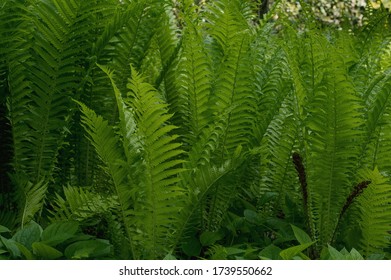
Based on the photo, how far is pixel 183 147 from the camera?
1855 millimetres

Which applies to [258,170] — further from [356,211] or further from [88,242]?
[88,242]

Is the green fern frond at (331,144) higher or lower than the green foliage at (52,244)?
higher

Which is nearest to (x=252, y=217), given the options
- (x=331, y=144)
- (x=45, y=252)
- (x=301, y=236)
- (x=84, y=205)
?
(x=301, y=236)

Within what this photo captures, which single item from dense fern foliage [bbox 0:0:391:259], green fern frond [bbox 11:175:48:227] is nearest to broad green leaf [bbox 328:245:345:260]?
dense fern foliage [bbox 0:0:391:259]

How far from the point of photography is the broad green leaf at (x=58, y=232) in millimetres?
1471

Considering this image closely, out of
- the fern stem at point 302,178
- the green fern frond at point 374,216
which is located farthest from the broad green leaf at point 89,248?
the green fern frond at point 374,216

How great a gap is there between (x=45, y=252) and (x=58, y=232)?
63 mm

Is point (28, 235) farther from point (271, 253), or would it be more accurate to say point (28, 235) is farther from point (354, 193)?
point (354, 193)

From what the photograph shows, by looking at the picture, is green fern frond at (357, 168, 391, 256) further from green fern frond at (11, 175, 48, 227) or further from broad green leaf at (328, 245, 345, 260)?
green fern frond at (11, 175, 48, 227)

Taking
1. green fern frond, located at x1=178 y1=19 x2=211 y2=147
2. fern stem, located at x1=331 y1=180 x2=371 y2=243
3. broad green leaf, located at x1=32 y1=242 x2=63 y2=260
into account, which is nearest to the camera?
broad green leaf, located at x1=32 y1=242 x2=63 y2=260

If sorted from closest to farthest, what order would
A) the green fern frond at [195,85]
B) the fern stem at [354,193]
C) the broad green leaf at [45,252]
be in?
1. the broad green leaf at [45,252]
2. the fern stem at [354,193]
3. the green fern frond at [195,85]

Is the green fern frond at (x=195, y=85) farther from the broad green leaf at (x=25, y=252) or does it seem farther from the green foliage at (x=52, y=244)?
the broad green leaf at (x=25, y=252)

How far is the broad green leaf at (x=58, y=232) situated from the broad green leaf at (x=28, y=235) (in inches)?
0.8

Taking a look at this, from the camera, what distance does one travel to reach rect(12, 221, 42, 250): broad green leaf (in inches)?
58.6
